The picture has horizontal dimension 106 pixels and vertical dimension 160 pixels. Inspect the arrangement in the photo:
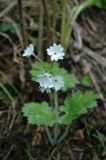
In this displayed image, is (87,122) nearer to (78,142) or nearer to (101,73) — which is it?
(78,142)

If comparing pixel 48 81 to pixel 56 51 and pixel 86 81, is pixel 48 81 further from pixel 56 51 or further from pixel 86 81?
pixel 86 81

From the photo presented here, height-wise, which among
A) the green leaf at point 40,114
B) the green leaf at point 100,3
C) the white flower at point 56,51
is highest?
the green leaf at point 100,3

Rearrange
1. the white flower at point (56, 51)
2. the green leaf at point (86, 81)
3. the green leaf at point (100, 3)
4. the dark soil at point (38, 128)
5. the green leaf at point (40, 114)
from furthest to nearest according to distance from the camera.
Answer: the green leaf at point (100, 3) < the green leaf at point (86, 81) < the dark soil at point (38, 128) < the green leaf at point (40, 114) < the white flower at point (56, 51)

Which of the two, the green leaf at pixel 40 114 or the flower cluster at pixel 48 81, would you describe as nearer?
the flower cluster at pixel 48 81

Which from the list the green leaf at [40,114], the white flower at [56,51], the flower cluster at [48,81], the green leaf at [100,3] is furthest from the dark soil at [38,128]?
the white flower at [56,51]

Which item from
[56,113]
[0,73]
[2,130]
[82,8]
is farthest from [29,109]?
[82,8]

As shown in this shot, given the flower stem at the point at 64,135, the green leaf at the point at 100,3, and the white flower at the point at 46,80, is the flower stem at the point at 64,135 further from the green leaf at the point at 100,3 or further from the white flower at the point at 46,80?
the green leaf at the point at 100,3
